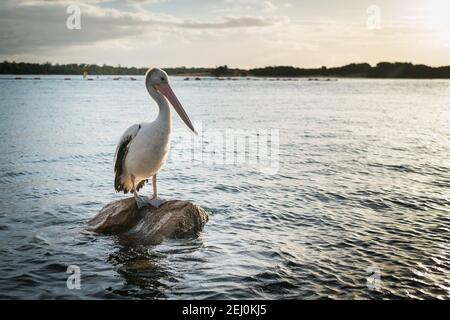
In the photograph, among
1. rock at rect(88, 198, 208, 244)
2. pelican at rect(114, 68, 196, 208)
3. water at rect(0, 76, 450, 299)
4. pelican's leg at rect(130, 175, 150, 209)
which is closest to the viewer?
water at rect(0, 76, 450, 299)

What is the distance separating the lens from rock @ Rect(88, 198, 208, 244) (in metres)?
7.80

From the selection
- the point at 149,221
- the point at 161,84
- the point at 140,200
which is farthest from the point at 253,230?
the point at 161,84

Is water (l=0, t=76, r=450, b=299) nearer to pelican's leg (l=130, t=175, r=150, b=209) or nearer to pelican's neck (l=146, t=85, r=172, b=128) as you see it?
pelican's leg (l=130, t=175, r=150, b=209)

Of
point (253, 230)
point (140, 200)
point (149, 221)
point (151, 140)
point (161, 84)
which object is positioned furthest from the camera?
point (253, 230)

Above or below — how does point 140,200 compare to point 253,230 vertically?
above

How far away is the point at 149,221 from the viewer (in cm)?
803

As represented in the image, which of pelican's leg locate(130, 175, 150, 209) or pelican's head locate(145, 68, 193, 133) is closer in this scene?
pelican's head locate(145, 68, 193, 133)

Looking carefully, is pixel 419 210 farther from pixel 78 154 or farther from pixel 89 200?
pixel 78 154

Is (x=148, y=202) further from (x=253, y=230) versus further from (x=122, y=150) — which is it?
(x=253, y=230)

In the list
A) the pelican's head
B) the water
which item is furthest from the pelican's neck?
the water

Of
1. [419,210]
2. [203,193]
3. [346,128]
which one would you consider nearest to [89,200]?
[203,193]

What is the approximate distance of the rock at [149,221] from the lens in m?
7.80

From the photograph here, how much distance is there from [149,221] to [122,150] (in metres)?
1.48

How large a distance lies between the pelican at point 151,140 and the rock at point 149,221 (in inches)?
8.2
